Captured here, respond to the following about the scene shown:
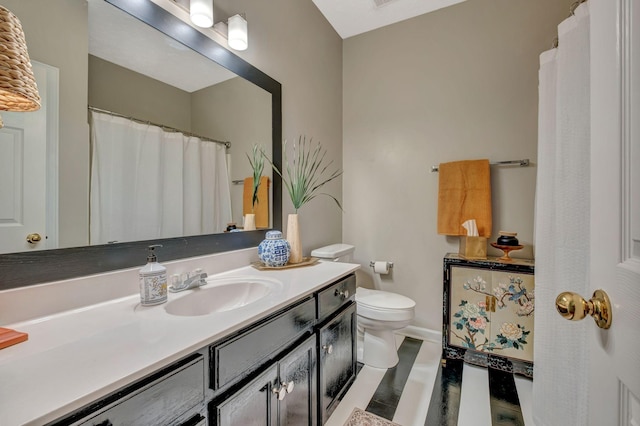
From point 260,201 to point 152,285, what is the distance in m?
0.79

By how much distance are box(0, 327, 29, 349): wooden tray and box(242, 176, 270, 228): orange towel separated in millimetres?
944

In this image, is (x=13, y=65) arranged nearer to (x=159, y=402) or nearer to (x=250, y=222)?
(x=159, y=402)

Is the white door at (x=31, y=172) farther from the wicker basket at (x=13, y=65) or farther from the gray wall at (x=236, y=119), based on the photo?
the gray wall at (x=236, y=119)

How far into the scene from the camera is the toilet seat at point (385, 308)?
1747mm

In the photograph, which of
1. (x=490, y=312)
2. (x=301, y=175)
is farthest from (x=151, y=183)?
(x=490, y=312)

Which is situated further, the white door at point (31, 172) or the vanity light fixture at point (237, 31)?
the vanity light fixture at point (237, 31)

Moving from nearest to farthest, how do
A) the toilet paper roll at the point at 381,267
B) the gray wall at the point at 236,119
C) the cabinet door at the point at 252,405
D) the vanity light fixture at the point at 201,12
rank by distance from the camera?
the cabinet door at the point at 252,405 → the vanity light fixture at the point at 201,12 → the gray wall at the point at 236,119 → the toilet paper roll at the point at 381,267

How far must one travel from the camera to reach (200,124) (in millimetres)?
1283

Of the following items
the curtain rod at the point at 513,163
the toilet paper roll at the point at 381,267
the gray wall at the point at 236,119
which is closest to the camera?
the gray wall at the point at 236,119

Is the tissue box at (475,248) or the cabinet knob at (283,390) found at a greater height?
the tissue box at (475,248)

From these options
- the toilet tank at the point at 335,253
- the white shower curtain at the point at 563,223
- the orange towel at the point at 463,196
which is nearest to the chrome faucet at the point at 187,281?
the toilet tank at the point at 335,253

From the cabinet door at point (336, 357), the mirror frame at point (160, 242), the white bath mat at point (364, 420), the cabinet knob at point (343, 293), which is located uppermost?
the mirror frame at point (160, 242)

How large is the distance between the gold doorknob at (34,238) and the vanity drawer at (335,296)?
95 cm

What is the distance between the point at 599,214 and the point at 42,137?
1387 mm
